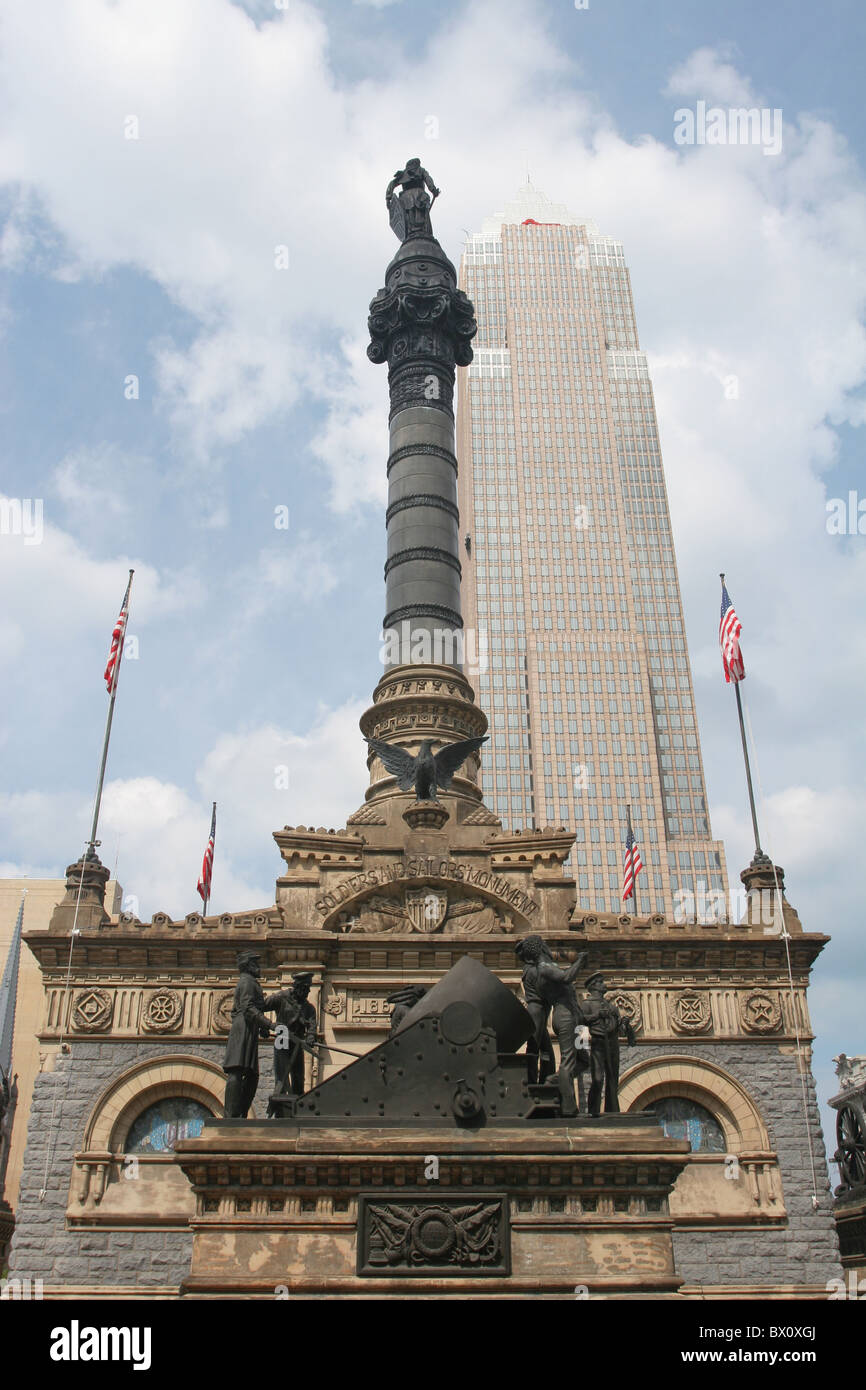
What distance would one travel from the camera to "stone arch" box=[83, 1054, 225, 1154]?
22.3 m

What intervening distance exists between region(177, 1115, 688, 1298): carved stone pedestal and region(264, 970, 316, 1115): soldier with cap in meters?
1.48

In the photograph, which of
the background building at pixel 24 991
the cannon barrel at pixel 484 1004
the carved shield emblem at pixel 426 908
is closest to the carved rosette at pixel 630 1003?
the carved shield emblem at pixel 426 908

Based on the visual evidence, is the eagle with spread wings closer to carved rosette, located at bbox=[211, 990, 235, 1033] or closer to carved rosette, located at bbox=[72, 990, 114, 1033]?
carved rosette, located at bbox=[211, 990, 235, 1033]

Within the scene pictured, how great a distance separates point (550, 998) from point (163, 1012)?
45.3 ft

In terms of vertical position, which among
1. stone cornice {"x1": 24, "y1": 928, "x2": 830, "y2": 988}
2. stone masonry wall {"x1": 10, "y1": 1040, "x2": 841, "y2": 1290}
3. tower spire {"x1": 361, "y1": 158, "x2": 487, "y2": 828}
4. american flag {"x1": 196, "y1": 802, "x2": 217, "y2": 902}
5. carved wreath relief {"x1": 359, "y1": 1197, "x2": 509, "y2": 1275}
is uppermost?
tower spire {"x1": 361, "y1": 158, "x2": 487, "y2": 828}

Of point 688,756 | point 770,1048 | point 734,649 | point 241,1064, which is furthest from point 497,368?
point 241,1064

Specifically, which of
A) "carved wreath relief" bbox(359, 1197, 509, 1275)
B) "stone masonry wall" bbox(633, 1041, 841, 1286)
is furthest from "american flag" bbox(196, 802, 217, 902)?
"carved wreath relief" bbox(359, 1197, 509, 1275)

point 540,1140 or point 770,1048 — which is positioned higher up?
point 770,1048

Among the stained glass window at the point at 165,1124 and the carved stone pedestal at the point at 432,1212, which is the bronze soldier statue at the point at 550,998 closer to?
the carved stone pedestal at the point at 432,1212

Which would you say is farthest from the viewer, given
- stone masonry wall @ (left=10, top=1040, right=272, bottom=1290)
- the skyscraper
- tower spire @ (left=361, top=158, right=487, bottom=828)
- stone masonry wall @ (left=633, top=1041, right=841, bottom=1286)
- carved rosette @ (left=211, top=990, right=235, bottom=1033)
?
the skyscraper

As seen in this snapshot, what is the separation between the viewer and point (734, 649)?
2808 centimetres

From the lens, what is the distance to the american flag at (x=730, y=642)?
1099 inches
